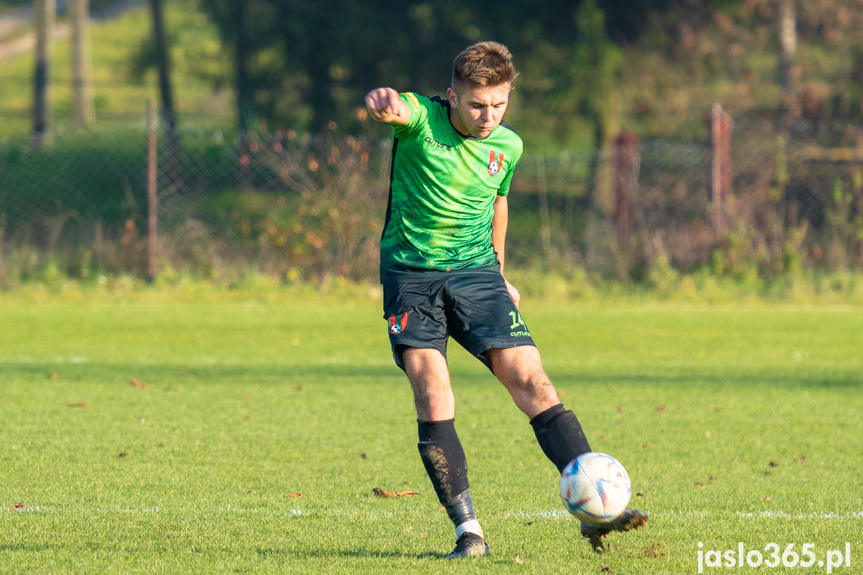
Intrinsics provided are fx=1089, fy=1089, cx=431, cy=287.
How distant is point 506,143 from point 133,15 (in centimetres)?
5803

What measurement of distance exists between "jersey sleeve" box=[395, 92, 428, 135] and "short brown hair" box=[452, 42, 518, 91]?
0.58 ft

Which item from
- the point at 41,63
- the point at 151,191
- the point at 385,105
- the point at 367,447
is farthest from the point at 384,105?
the point at 41,63

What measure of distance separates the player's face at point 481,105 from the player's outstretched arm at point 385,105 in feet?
0.86

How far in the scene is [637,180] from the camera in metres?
15.2

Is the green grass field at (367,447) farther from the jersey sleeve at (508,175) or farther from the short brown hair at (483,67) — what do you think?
the short brown hair at (483,67)

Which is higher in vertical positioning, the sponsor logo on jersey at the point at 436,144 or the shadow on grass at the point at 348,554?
the sponsor logo on jersey at the point at 436,144

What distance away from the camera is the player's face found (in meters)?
4.08

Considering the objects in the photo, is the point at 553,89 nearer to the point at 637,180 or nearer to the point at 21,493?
the point at 637,180

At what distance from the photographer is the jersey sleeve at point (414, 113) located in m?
4.12

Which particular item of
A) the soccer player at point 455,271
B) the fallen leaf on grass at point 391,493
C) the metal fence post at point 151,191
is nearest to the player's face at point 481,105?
the soccer player at point 455,271

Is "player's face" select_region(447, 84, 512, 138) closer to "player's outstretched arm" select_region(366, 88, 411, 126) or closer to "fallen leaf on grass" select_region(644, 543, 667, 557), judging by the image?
"player's outstretched arm" select_region(366, 88, 411, 126)

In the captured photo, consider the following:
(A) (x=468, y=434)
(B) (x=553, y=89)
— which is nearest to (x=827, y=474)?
(A) (x=468, y=434)

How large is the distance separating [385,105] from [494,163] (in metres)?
0.67

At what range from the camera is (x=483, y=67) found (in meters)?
4.02
